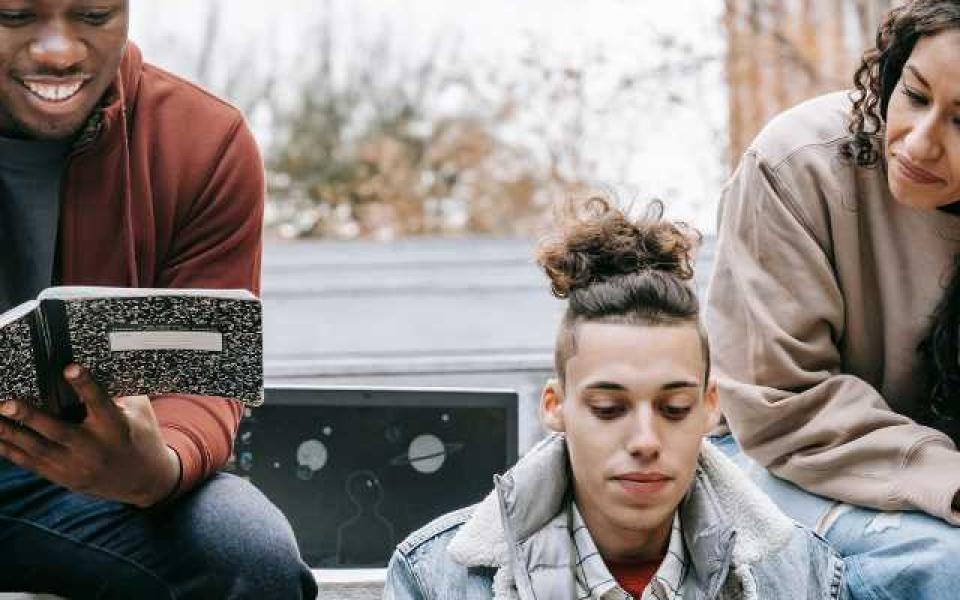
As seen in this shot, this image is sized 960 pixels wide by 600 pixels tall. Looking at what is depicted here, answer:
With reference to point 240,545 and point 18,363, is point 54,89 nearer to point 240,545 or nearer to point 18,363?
point 18,363

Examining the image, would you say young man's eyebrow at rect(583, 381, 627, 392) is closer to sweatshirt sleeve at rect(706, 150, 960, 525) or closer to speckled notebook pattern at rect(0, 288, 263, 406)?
sweatshirt sleeve at rect(706, 150, 960, 525)

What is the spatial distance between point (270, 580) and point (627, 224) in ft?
2.31

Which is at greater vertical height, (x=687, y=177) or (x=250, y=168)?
(x=250, y=168)

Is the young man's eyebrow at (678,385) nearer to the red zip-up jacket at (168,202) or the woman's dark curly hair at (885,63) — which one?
the woman's dark curly hair at (885,63)

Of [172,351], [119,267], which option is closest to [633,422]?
[172,351]

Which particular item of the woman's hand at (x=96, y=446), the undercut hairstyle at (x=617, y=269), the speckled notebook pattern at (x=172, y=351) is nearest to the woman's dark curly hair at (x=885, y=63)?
the undercut hairstyle at (x=617, y=269)

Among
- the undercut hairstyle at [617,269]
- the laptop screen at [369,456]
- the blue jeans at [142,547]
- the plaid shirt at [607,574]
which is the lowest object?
the laptop screen at [369,456]

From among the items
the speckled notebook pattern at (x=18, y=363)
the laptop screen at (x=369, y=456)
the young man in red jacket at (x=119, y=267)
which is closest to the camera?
the speckled notebook pattern at (x=18, y=363)

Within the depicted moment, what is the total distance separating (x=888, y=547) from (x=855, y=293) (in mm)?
400

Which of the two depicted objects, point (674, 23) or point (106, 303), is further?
point (674, 23)

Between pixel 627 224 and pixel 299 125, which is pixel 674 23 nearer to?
pixel 299 125

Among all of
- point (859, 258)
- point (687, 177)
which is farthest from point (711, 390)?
point (687, 177)

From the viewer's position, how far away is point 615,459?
187cm

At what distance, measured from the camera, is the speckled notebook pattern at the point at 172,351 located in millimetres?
1568
